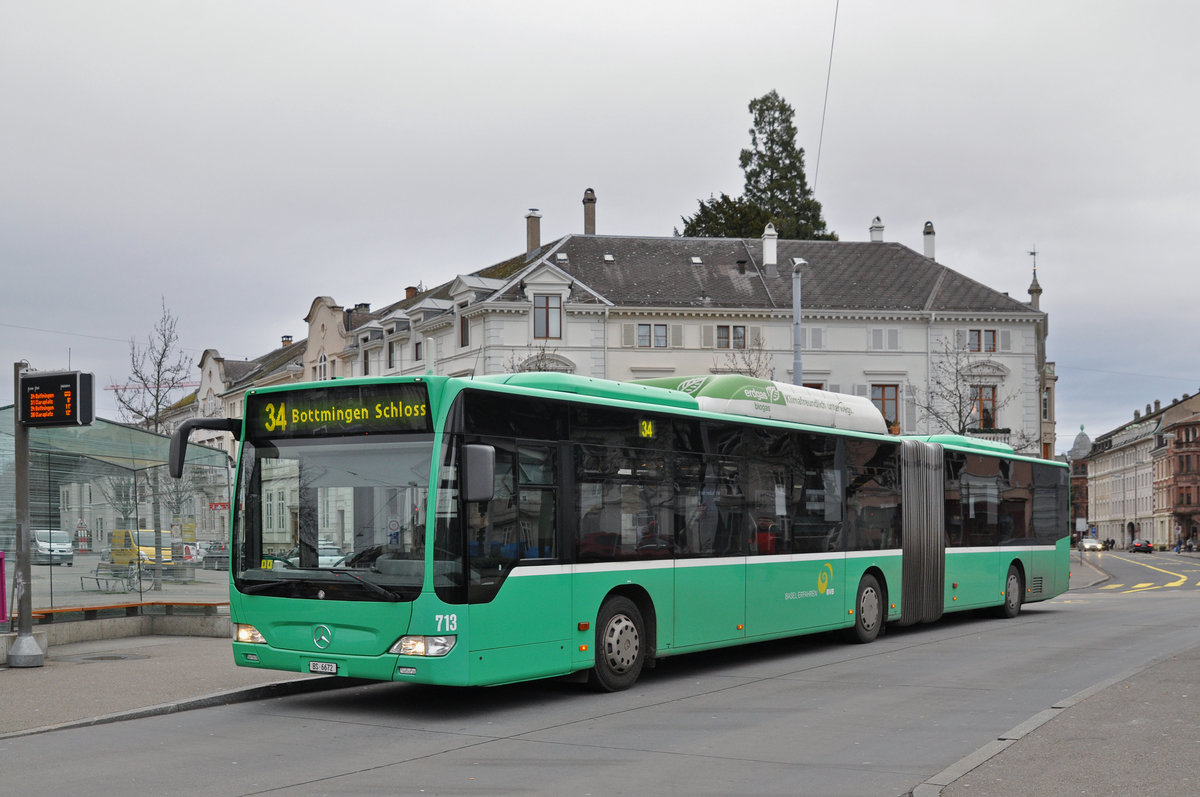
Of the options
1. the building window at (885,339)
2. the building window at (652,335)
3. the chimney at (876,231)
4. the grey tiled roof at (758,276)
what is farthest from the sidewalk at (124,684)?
the chimney at (876,231)

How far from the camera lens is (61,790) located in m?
8.27

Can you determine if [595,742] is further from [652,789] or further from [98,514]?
[98,514]

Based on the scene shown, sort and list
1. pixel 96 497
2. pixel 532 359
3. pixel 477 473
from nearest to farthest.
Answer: pixel 477 473 < pixel 96 497 < pixel 532 359

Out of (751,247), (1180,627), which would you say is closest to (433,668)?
(1180,627)

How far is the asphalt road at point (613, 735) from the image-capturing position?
8570 millimetres

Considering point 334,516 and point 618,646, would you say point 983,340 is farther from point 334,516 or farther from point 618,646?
point 334,516

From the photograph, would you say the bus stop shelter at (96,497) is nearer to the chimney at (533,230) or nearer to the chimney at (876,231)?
the chimney at (533,230)

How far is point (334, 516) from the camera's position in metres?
11.2

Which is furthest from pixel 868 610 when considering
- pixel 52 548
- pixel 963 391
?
pixel 963 391

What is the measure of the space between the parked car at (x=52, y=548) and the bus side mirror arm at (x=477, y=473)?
8.78 m

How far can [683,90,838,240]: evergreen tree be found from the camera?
263 ft

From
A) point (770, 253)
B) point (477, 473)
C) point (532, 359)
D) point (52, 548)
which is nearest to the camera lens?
point (477, 473)

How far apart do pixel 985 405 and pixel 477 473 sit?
5962 centimetres

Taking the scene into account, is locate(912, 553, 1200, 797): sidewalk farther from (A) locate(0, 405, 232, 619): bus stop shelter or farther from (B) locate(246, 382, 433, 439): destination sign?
(A) locate(0, 405, 232, 619): bus stop shelter
